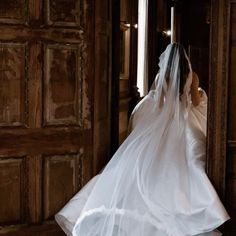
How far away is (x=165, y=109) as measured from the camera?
3109 mm

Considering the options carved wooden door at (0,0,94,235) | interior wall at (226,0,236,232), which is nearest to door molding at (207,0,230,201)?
interior wall at (226,0,236,232)

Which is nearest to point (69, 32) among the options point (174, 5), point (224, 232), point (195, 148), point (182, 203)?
point (195, 148)

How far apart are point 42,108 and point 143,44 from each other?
206 centimetres

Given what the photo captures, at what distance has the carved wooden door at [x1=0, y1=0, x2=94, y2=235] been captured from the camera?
276 cm

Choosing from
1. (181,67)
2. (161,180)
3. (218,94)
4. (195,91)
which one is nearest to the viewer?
(218,94)

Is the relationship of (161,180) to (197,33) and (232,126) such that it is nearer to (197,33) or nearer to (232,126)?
(232,126)

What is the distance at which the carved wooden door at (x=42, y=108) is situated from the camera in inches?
109

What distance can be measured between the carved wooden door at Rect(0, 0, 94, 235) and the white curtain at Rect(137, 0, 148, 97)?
174 cm

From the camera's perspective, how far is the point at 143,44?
4.63m

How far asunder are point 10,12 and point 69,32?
38cm

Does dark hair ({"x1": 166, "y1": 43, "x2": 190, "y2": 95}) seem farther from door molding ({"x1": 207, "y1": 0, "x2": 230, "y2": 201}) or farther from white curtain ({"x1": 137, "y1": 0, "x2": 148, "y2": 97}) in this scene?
white curtain ({"x1": 137, "y1": 0, "x2": 148, "y2": 97})

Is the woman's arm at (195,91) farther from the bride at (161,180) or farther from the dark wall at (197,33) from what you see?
the dark wall at (197,33)

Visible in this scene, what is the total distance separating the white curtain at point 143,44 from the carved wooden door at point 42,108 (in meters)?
1.74

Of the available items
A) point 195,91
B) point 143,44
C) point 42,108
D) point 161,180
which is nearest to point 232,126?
point 161,180
